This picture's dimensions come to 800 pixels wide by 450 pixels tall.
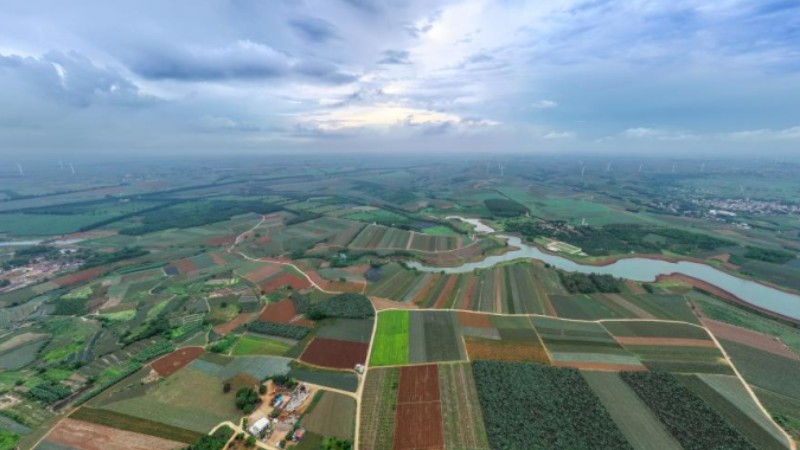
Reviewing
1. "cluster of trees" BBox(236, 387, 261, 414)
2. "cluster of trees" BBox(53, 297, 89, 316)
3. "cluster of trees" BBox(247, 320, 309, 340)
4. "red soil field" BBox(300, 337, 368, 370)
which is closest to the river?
"red soil field" BBox(300, 337, 368, 370)

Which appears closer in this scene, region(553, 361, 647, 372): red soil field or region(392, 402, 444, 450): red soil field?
region(392, 402, 444, 450): red soil field

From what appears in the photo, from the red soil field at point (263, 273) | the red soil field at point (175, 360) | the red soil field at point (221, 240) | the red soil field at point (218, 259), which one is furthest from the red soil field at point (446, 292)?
the red soil field at point (221, 240)

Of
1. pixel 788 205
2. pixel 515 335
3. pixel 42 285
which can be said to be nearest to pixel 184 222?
pixel 42 285

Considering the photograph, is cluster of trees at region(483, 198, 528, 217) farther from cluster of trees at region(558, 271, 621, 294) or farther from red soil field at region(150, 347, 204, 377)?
red soil field at region(150, 347, 204, 377)

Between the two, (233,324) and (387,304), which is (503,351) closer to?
(387,304)

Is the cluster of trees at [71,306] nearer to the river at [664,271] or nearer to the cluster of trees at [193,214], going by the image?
the cluster of trees at [193,214]

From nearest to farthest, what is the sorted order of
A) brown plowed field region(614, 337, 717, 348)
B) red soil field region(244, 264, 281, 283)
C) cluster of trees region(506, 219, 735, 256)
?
brown plowed field region(614, 337, 717, 348)
red soil field region(244, 264, 281, 283)
cluster of trees region(506, 219, 735, 256)

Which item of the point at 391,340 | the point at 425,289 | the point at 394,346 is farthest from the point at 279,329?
the point at 425,289
